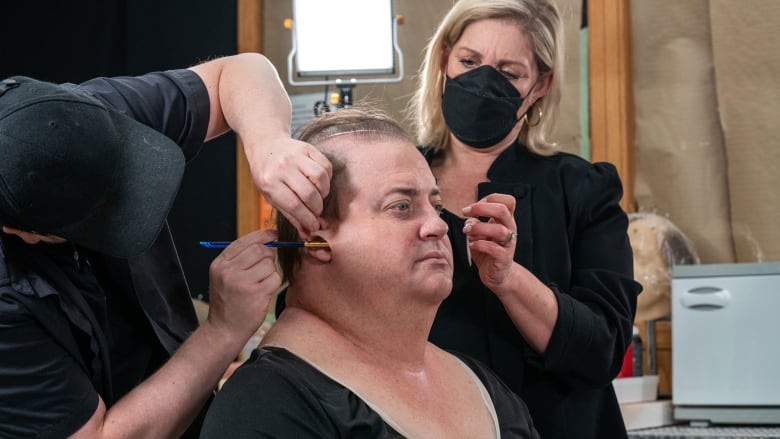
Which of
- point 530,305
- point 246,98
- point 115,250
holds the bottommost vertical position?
point 530,305

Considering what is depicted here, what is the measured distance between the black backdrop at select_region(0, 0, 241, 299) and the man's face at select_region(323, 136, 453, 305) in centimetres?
282

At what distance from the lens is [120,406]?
4.68 ft

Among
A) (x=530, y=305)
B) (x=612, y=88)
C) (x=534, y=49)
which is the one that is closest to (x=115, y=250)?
(x=530, y=305)

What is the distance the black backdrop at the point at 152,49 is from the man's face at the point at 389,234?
Answer: 9.26ft

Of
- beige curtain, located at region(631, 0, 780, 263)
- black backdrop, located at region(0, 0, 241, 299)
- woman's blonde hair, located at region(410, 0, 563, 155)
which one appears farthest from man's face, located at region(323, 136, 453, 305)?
black backdrop, located at region(0, 0, 241, 299)

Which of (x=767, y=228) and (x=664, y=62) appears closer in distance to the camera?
(x=767, y=228)

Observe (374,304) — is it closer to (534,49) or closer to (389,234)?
(389,234)

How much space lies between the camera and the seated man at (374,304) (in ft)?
5.09

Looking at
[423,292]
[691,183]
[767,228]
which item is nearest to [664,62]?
[691,183]

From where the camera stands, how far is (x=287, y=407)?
1.45m

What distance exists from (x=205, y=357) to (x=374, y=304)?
29 cm

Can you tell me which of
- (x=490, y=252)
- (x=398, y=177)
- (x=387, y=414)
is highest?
(x=398, y=177)

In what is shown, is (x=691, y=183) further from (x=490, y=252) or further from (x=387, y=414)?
(x=387, y=414)

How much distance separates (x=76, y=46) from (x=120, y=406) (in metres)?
3.41
